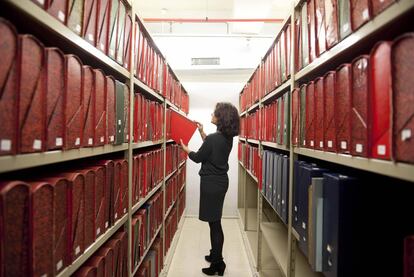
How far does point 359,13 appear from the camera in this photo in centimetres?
91

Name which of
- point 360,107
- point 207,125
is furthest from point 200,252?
point 360,107

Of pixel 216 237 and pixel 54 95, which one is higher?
pixel 54 95

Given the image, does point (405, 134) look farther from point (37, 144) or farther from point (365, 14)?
point (37, 144)

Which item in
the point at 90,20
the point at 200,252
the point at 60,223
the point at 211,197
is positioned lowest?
the point at 200,252

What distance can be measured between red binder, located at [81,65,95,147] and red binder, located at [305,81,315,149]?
0.92 m

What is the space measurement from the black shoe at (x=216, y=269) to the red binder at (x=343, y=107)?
2.07 m

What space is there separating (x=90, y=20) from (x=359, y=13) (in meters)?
0.93

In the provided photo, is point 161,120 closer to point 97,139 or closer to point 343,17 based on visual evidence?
point 97,139

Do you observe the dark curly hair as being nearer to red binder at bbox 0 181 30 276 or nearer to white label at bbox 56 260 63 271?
white label at bbox 56 260 63 271

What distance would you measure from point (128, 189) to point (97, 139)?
51 centimetres

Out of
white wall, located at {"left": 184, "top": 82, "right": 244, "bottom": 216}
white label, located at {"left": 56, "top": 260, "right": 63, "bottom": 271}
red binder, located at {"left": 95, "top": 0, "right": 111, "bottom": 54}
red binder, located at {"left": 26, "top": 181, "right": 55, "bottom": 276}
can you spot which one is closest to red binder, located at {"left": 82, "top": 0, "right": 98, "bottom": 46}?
red binder, located at {"left": 95, "top": 0, "right": 111, "bottom": 54}

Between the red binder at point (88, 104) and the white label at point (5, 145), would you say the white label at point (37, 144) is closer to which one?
the white label at point (5, 145)

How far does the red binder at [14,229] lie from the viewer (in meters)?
0.65

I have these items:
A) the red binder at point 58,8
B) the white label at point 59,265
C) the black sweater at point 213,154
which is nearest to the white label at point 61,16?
the red binder at point 58,8
